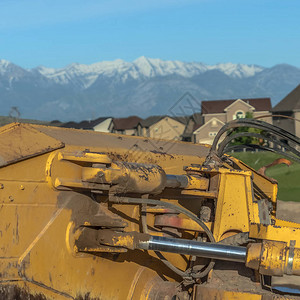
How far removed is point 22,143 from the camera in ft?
9.99

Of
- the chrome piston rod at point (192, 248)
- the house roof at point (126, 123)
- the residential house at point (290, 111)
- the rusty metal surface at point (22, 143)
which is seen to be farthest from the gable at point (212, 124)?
the rusty metal surface at point (22, 143)

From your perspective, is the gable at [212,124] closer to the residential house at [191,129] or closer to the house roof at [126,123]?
the residential house at [191,129]

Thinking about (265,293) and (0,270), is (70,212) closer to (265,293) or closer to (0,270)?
(0,270)

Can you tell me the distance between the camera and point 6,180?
2969mm

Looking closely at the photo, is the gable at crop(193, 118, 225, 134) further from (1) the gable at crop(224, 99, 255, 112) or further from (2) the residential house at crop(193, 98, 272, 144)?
(1) the gable at crop(224, 99, 255, 112)

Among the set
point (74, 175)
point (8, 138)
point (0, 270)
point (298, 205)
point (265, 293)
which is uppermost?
point (8, 138)

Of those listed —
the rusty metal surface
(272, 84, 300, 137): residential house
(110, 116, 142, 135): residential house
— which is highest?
(272, 84, 300, 137): residential house

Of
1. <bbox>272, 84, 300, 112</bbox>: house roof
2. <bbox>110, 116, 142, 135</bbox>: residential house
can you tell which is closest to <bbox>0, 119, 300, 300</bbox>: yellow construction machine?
<bbox>272, 84, 300, 112</bbox>: house roof

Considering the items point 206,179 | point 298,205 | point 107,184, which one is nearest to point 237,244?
point 206,179

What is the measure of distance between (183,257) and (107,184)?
113 centimetres

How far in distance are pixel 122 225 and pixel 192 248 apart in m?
0.43

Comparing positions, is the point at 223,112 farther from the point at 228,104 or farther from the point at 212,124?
the point at 212,124

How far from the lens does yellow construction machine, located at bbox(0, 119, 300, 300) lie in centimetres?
301

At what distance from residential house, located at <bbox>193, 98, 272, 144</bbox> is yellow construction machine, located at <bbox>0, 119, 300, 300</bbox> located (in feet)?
169
